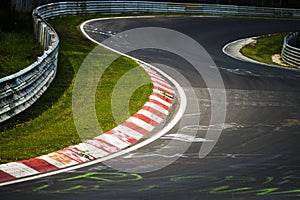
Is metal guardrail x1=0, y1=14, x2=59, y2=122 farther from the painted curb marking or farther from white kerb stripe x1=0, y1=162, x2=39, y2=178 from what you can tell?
white kerb stripe x1=0, y1=162, x2=39, y2=178

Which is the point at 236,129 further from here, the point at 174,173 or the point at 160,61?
the point at 160,61

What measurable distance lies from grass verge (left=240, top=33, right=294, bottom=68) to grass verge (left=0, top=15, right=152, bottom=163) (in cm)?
813

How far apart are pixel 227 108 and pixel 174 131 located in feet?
8.08

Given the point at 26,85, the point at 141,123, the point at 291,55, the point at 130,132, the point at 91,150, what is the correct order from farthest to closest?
the point at 291,55 < the point at 26,85 < the point at 141,123 < the point at 130,132 < the point at 91,150

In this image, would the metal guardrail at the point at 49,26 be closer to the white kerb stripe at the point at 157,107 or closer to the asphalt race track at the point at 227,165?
the white kerb stripe at the point at 157,107

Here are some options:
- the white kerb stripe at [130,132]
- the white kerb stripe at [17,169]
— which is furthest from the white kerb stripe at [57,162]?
the white kerb stripe at [130,132]

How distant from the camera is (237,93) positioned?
50.3 feet

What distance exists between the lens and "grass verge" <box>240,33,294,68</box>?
25.6 metres

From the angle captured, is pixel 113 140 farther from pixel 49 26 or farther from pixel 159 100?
pixel 49 26

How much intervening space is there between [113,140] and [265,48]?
1952cm

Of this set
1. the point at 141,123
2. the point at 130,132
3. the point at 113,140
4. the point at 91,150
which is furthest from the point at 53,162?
the point at 141,123

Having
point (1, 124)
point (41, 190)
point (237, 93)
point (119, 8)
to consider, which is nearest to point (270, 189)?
point (41, 190)

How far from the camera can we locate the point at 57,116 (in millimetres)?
12102

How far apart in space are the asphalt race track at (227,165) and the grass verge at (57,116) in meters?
1.20
